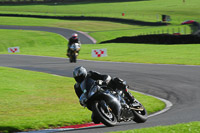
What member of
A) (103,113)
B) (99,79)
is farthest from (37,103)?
(103,113)

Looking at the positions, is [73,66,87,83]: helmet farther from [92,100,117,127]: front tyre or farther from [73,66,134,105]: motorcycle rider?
[92,100,117,127]: front tyre

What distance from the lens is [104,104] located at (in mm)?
9117

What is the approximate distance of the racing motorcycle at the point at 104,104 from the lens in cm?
902

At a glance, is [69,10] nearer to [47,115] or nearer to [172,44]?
[172,44]

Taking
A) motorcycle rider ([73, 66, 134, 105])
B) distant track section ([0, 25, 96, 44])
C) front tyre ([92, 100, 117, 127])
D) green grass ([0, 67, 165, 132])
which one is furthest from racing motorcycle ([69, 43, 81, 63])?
distant track section ([0, 25, 96, 44])

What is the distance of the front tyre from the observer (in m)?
8.91

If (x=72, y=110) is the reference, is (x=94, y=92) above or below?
above

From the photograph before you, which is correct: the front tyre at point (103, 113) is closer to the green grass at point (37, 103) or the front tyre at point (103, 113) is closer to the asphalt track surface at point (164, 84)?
the asphalt track surface at point (164, 84)

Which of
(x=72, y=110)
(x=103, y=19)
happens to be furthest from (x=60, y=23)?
(x=72, y=110)

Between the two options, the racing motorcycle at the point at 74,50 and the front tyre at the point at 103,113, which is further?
the racing motorcycle at the point at 74,50

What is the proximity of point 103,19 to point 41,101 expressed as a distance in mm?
61154

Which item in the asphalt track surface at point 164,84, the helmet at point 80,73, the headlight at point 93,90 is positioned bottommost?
the asphalt track surface at point 164,84

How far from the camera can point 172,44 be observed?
127 ft

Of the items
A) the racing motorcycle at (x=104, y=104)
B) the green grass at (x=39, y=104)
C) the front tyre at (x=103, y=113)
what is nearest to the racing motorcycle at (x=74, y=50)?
the green grass at (x=39, y=104)
